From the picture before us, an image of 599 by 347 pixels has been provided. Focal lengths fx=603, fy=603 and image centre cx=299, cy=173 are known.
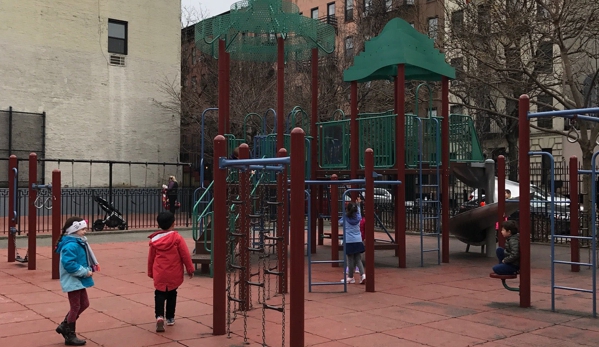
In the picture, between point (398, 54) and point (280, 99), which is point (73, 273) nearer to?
point (280, 99)

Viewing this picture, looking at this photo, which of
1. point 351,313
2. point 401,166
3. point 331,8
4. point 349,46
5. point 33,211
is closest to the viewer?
point 351,313

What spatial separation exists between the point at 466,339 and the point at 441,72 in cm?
807

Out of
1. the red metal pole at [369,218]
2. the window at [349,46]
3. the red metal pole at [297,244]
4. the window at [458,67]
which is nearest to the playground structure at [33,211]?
the red metal pole at [369,218]

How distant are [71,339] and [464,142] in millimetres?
10106

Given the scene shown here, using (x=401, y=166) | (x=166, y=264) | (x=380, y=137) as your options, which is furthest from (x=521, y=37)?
(x=166, y=264)

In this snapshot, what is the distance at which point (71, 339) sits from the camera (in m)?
6.42

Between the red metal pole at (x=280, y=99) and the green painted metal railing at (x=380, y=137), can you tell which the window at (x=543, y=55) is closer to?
the green painted metal railing at (x=380, y=137)

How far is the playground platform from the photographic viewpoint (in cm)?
668

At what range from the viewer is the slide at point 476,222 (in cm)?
1301

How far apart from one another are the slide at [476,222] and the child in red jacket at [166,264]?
305 inches

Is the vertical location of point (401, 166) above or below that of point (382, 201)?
above

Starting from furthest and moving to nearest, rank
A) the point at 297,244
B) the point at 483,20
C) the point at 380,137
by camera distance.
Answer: the point at 483,20, the point at 380,137, the point at 297,244

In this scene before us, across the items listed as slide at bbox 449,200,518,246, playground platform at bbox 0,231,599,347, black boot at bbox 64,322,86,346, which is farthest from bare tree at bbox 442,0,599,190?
black boot at bbox 64,322,86,346

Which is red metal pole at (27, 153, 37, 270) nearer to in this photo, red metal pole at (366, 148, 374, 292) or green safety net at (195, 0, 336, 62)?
green safety net at (195, 0, 336, 62)
